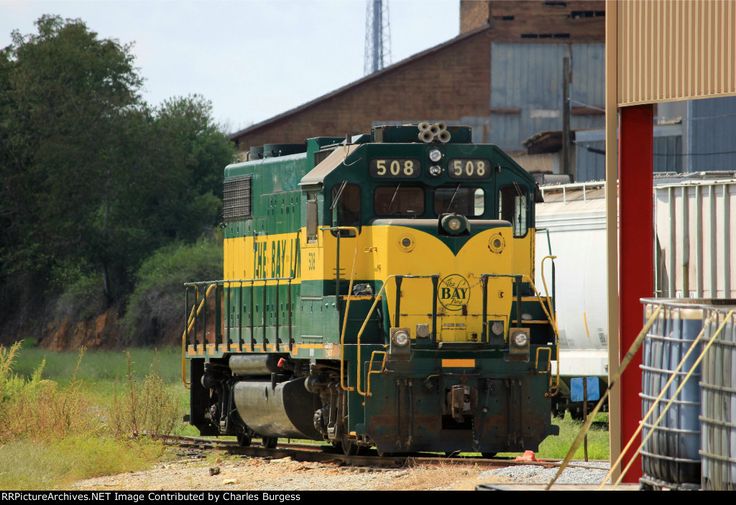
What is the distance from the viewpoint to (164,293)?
48281mm

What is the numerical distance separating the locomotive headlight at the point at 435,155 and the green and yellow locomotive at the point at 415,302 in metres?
0.01

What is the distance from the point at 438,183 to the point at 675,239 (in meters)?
5.49

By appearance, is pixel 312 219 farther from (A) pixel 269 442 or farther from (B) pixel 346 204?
(A) pixel 269 442

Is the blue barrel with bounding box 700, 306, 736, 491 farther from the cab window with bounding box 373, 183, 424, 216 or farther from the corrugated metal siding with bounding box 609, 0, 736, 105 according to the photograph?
the cab window with bounding box 373, 183, 424, 216

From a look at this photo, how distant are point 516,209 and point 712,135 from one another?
23541mm

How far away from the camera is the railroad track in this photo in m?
15.5

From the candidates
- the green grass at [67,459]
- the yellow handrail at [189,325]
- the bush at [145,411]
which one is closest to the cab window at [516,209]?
the yellow handrail at [189,325]

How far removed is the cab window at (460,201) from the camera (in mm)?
16500

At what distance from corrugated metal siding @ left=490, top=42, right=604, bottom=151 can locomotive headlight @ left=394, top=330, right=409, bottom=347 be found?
35.4 m

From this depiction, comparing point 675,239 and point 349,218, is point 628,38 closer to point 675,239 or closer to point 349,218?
point 349,218

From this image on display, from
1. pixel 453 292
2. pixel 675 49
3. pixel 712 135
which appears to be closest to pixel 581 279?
pixel 453 292

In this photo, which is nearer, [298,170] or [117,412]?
[298,170]

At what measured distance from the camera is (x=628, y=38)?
12.1 metres

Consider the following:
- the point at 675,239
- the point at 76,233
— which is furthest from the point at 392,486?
the point at 76,233
